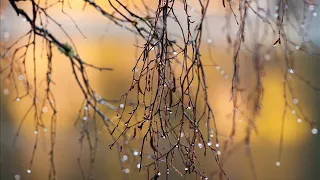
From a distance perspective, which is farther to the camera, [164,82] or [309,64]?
[309,64]

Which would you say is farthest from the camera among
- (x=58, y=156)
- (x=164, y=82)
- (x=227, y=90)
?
(x=58, y=156)

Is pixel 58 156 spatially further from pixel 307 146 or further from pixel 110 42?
pixel 307 146

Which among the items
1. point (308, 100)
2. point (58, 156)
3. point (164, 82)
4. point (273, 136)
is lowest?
point (164, 82)

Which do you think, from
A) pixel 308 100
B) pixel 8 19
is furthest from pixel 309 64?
pixel 8 19

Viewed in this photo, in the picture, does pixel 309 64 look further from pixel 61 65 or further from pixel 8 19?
pixel 8 19

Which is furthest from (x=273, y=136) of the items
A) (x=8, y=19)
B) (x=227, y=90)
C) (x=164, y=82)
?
(x=164, y=82)

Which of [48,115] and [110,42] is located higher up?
[110,42]

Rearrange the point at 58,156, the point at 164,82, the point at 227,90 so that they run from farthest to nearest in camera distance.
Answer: the point at 58,156, the point at 227,90, the point at 164,82
